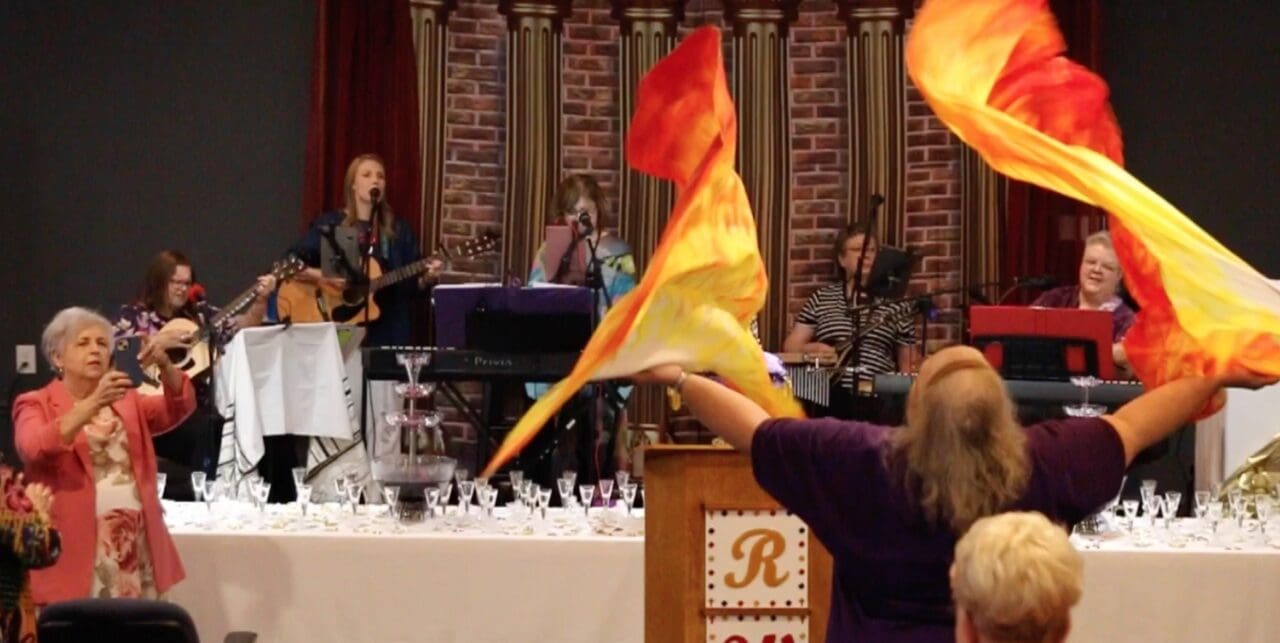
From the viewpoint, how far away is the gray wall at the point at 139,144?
825cm

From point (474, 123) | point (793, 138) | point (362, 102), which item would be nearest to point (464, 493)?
point (362, 102)

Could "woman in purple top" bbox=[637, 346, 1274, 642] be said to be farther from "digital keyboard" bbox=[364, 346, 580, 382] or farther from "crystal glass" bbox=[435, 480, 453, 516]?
"digital keyboard" bbox=[364, 346, 580, 382]

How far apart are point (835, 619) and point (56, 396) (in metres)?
2.52

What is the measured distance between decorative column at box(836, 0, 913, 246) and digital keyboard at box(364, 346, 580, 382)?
101 inches

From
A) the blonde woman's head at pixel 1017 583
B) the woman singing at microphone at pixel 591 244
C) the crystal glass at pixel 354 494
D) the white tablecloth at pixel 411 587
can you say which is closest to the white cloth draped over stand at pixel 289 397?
the woman singing at microphone at pixel 591 244

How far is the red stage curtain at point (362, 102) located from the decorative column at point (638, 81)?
0.99 m

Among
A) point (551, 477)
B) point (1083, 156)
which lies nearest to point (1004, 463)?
point (1083, 156)

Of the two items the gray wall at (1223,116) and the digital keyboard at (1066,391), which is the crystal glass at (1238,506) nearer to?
the digital keyboard at (1066,391)

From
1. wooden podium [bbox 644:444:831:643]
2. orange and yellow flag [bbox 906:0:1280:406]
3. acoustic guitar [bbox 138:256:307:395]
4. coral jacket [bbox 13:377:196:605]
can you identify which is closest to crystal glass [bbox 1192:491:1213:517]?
wooden podium [bbox 644:444:831:643]

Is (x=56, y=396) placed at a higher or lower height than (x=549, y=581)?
higher

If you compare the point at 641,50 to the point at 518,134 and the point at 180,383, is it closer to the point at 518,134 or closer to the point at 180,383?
the point at 518,134

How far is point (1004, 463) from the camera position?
2.77 meters

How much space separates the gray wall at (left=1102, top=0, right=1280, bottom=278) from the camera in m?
8.35

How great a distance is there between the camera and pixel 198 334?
6.73 metres
